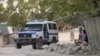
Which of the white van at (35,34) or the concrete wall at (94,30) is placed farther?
the white van at (35,34)

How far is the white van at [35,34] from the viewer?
91.2 feet

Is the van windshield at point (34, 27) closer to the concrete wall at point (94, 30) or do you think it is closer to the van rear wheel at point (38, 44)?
the van rear wheel at point (38, 44)

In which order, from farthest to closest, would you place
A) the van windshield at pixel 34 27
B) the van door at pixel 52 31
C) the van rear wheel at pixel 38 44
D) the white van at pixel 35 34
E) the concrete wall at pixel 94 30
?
the van door at pixel 52 31 < the van windshield at pixel 34 27 < the van rear wheel at pixel 38 44 < the white van at pixel 35 34 < the concrete wall at pixel 94 30

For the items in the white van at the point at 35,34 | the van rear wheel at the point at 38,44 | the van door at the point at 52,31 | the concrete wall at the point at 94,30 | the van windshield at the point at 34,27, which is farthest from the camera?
the van door at the point at 52,31

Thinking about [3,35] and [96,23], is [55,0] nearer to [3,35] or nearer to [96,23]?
[96,23]

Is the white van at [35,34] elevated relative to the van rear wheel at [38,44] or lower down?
elevated

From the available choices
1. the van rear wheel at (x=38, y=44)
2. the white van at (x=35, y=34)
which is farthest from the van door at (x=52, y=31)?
the van rear wheel at (x=38, y=44)

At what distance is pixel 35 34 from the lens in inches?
1088

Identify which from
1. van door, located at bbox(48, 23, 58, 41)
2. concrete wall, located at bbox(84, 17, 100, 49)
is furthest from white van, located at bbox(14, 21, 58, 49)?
concrete wall, located at bbox(84, 17, 100, 49)

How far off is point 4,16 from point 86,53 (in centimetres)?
2155

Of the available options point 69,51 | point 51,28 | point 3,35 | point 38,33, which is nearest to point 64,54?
point 69,51

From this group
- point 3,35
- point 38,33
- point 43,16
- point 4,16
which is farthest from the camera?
point 43,16

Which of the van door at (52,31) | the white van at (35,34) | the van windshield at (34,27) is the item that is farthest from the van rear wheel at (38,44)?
the van door at (52,31)

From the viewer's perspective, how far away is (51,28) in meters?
30.3
